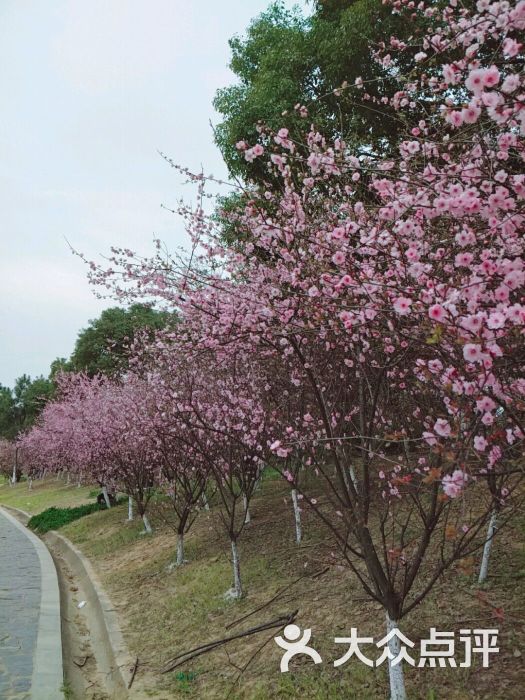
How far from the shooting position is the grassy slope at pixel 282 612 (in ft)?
13.8

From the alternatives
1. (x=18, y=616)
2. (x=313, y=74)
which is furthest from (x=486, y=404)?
(x=313, y=74)

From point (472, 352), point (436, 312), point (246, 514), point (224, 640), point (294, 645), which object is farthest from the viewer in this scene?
point (246, 514)

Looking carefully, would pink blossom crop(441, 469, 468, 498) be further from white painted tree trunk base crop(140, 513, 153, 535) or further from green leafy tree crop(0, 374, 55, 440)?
green leafy tree crop(0, 374, 55, 440)

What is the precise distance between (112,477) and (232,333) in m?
11.6

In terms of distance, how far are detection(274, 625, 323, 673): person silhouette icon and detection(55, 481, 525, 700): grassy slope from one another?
7 centimetres

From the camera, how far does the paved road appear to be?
5.17 metres

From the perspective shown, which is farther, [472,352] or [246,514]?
[246,514]

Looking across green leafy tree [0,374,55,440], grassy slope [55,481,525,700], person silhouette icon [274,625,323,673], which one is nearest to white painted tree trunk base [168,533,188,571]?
grassy slope [55,481,525,700]

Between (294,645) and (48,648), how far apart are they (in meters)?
2.98

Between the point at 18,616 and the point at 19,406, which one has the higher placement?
the point at 19,406

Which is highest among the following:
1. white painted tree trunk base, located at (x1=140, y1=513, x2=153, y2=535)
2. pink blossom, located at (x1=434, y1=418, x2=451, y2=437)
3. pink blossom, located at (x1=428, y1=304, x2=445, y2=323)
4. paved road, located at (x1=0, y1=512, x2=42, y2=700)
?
pink blossom, located at (x1=428, y1=304, x2=445, y2=323)

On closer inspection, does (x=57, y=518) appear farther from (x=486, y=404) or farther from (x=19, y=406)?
(x=19, y=406)

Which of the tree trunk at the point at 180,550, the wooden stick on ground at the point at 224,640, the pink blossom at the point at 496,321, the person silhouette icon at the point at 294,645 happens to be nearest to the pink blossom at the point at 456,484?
the pink blossom at the point at 496,321

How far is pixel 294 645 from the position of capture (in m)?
5.12
